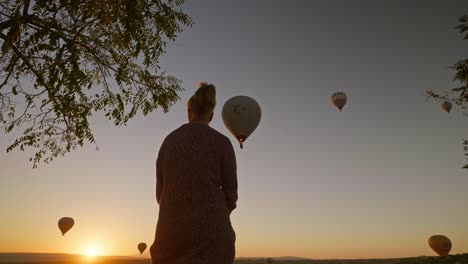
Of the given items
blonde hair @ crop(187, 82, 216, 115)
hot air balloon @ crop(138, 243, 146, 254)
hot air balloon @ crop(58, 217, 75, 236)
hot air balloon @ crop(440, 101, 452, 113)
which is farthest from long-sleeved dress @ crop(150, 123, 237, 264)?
hot air balloon @ crop(138, 243, 146, 254)

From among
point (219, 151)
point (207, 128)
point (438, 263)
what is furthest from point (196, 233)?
point (438, 263)

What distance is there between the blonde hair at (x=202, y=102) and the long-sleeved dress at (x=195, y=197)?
16cm

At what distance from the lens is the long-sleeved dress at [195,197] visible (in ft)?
8.59

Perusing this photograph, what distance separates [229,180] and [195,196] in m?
0.34

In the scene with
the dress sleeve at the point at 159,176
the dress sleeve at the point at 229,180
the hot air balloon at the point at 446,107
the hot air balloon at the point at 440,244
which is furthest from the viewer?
the hot air balloon at the point at 446,107

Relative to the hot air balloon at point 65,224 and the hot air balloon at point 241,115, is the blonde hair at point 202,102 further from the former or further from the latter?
the hot air balloon at point 65,224

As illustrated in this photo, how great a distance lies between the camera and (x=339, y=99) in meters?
38.2


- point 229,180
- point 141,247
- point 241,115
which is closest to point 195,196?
point 229,180

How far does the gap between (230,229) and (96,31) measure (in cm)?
985

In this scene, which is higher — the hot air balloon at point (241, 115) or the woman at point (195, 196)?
the hot air balloon at point (241, 115)

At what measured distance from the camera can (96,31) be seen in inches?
429

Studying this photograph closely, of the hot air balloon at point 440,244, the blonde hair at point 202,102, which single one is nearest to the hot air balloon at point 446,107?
the hot air balloon at point 440,244

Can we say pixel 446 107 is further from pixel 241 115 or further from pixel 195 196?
pixel 195 196

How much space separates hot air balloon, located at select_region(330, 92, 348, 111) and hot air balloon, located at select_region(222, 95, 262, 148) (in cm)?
2373
